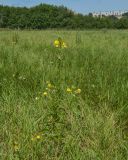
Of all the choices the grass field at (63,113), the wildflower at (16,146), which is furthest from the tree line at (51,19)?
the wildflower at (16,146)

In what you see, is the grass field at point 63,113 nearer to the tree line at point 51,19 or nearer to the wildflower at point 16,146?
the wildflower at point 16,146

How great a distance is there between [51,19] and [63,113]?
79711 mm

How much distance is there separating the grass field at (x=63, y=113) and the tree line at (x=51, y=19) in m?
70.1

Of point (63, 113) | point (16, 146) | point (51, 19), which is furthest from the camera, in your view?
point (51, 19)

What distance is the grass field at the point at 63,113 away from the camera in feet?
7.48

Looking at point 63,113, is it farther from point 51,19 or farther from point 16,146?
point 51,19

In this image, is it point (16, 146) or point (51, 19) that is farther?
point (51, 19)

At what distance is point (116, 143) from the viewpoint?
7.86ft

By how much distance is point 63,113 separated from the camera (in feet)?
8.90

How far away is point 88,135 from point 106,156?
0.30 metres

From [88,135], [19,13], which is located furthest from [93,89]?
[19,13]

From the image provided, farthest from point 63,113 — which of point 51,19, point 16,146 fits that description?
point 51,19

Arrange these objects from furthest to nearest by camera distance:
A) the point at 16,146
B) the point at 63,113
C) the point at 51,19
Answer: the point at 51,19 < the point at 63,113 < the point at 16,146

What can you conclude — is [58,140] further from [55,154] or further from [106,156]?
[106,156]
